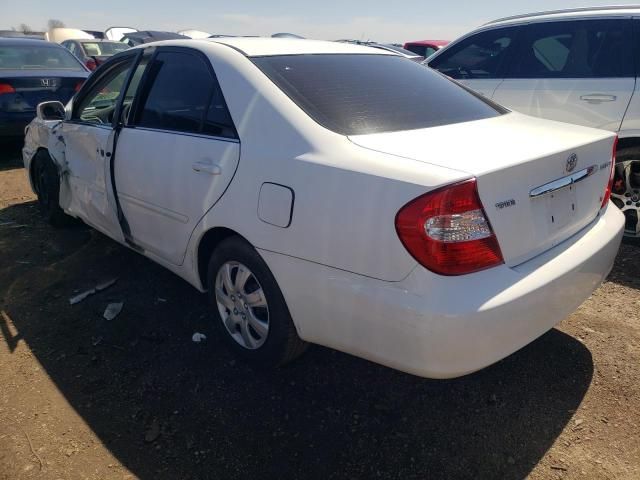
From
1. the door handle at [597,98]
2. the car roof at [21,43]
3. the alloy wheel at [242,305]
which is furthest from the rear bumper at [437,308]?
the car roof at [21,43]

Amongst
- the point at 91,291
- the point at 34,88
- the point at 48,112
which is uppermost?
the point at 48,112

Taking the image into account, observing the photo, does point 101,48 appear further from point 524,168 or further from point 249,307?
point 524,168

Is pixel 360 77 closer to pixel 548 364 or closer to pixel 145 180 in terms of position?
pixel 145 180

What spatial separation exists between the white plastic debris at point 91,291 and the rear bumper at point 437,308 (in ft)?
5.84

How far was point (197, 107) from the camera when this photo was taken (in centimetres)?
273

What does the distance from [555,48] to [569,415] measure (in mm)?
3285

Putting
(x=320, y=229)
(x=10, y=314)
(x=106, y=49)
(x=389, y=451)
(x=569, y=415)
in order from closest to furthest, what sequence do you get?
1. (x=320, y=229)
2. (x=389, y=451)
3. (x=569, y=415)
4. (x=10, y=314)
5. (x=106, y=49)

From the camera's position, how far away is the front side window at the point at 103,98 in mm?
3617

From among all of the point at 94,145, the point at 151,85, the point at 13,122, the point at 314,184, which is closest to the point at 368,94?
the point at 314,184

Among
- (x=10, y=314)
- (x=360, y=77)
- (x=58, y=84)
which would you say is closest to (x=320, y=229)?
(x=360, y=77)

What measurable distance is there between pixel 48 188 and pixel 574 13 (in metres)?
4.67

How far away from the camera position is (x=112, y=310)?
128 inches

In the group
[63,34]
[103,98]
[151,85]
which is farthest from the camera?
[63,34]

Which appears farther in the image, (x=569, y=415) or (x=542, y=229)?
(x=569, y=415)
